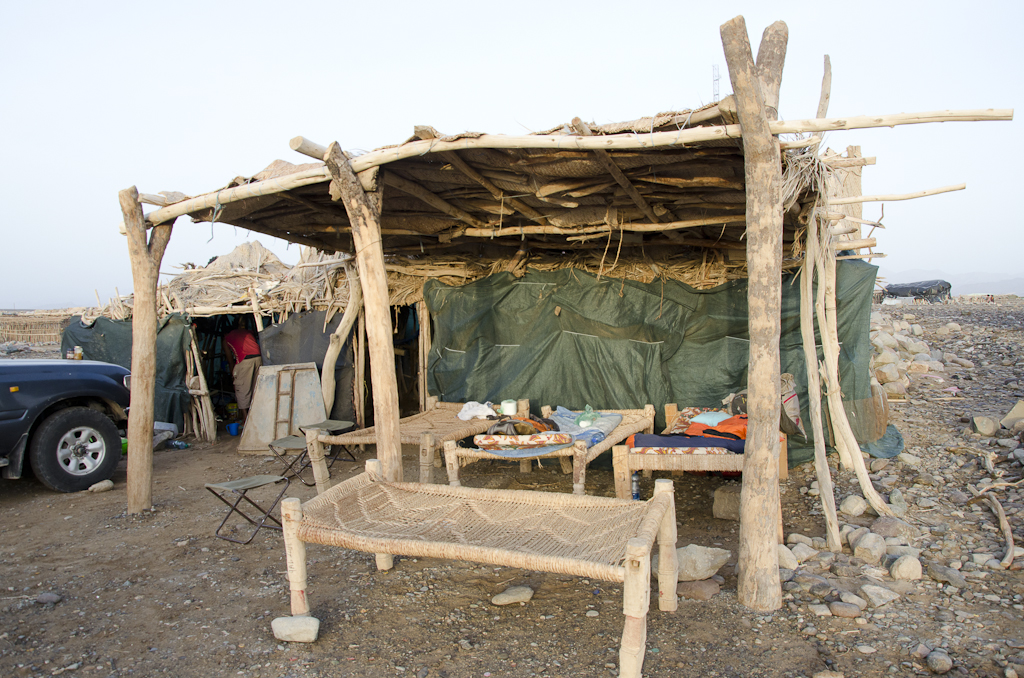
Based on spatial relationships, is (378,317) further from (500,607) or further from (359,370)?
(359,370)

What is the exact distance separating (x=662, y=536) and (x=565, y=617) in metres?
0.70

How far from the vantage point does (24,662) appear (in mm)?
2871

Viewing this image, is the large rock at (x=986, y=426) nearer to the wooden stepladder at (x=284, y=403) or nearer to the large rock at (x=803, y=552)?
the large rock at (x=803, y=552)

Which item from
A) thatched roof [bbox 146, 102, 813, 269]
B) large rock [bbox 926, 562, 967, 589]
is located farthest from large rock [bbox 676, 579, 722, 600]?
thatched roof [bbox 146, 102, 813, 269]

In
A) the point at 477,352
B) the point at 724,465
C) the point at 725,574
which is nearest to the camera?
the point at 725,574

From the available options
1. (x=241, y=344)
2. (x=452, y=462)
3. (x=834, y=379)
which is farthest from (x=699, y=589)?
(x=241, y=344)

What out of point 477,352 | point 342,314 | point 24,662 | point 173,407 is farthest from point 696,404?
point 173,407

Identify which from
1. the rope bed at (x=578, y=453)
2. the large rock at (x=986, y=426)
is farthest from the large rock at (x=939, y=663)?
the large rock at (x=986, y=426)

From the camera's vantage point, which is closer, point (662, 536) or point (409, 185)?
point (662, 536)

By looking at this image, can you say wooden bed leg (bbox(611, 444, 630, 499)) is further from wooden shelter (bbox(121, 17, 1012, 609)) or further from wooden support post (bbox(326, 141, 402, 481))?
wooden support post (bbox(326, 141, 402, 481))

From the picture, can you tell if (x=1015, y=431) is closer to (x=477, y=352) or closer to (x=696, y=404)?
(x=696, y=404)

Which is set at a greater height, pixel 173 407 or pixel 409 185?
pixel 409 185

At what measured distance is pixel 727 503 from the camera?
469cm

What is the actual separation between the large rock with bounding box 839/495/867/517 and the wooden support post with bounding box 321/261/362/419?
578cm
